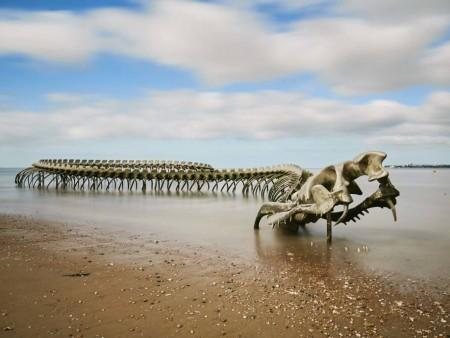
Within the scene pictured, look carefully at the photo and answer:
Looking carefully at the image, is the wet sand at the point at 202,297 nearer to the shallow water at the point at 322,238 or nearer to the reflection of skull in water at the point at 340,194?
the shallow water at the point at 322,238

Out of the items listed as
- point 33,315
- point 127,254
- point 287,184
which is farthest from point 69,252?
point 287,184

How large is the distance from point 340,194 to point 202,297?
16.0 feet

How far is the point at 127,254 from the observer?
8789 millimetres

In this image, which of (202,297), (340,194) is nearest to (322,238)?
(340,194)

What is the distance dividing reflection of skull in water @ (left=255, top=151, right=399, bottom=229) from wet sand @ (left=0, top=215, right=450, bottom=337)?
4.75 ft

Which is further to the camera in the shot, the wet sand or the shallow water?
the shallow water

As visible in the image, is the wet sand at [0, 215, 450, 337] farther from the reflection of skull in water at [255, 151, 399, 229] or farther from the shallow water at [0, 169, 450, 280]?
the reflection of skull in water at [255, 151, 399, 229]

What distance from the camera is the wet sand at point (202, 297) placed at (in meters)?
4.82

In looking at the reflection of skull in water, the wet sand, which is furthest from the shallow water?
the reflection of skull in water

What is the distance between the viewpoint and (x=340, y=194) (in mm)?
9492

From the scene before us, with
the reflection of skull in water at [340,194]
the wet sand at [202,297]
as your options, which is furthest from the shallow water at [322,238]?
the reflection of skull in water at [340,194]

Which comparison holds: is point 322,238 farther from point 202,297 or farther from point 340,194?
point 202,297

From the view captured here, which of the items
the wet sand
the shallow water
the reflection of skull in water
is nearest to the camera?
the wet sand

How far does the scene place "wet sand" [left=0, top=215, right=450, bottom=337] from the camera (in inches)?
190
